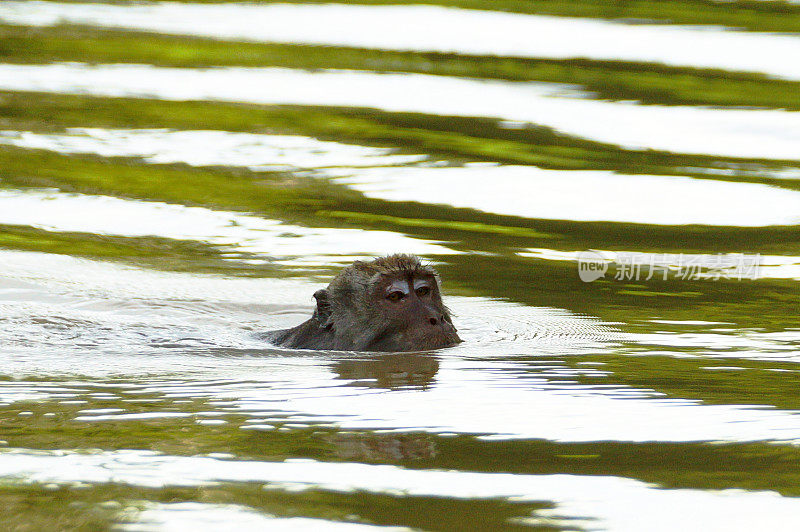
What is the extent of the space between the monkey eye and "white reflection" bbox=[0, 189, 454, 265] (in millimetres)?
2002

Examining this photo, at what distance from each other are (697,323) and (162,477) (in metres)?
3.81

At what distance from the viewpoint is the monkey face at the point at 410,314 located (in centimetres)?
640

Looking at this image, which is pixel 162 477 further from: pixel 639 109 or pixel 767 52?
pixel 767 52

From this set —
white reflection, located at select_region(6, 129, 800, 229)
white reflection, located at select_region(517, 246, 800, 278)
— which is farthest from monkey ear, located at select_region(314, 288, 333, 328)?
white reflection, located at select_region(517, 246, 800, 278)

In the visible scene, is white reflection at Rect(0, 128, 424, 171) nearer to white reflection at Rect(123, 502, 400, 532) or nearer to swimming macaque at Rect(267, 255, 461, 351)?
swimming macaque at Rect(267, 255, 461, 351)

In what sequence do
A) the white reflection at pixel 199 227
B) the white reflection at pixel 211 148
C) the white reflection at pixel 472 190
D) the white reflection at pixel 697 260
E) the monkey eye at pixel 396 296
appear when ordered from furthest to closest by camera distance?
1. the white reflection at pixel 211 148
2. the white reflection at pixel 472 190
3. the white reflection at pixel 199 227
4. the white reflection at pixel 697 260
5. the monkey eye at pixel 396 296

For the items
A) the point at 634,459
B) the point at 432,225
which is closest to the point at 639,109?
the point at 432,225

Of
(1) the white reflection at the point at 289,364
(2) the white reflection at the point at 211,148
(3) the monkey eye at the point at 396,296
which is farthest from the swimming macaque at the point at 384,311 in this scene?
(2) the white reflection at the point at 211,148

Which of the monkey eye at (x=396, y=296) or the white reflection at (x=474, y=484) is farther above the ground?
the monkey eye at (x=396, y=296)

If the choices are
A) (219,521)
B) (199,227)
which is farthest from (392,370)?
(199,227)

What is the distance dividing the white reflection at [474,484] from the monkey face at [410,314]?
249cm

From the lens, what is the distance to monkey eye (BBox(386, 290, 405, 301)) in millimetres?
6520

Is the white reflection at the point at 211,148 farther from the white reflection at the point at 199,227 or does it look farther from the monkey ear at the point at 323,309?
the monkey ear at the point at 323,309

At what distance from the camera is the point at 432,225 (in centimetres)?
923
